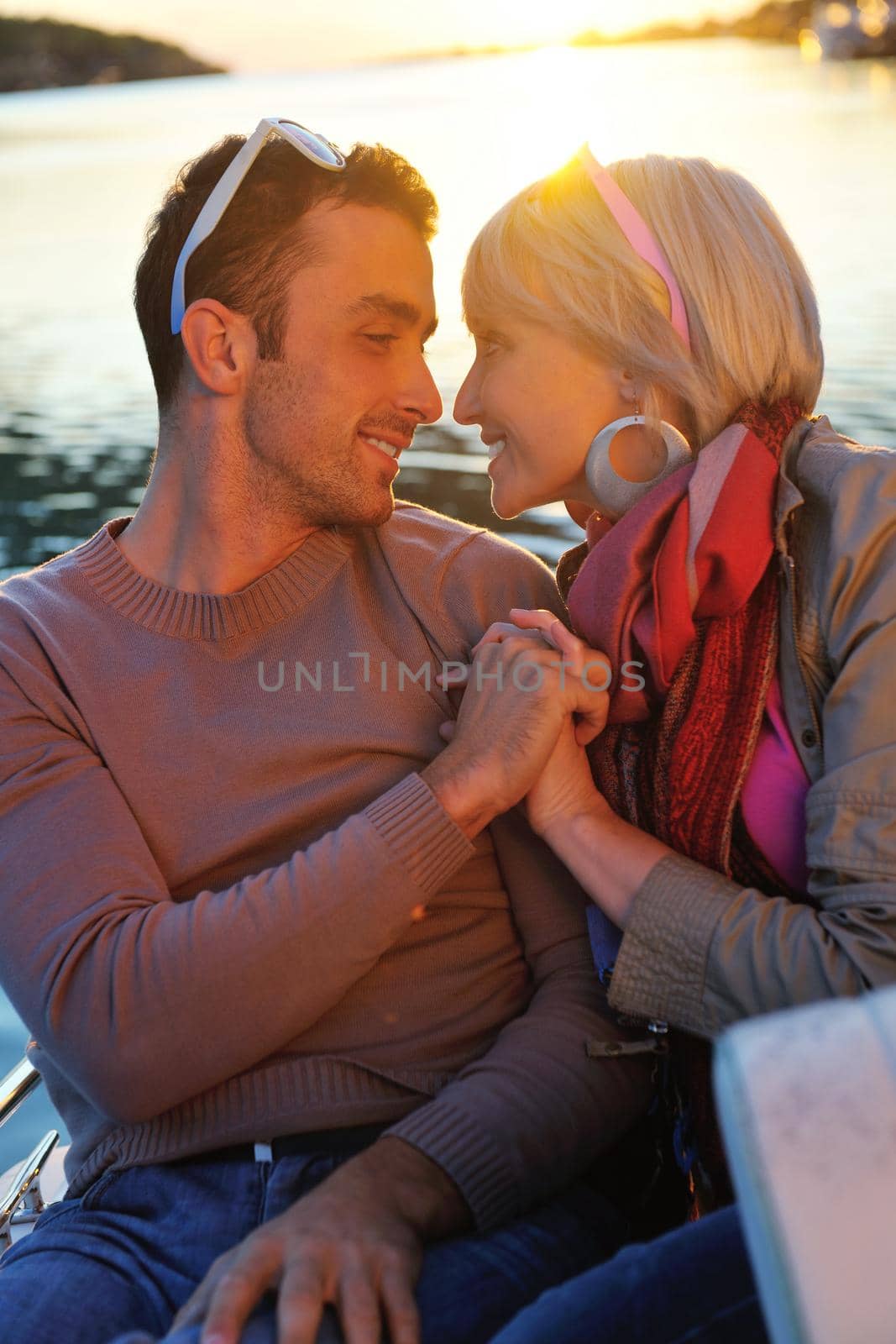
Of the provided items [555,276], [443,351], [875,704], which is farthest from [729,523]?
[443,351]

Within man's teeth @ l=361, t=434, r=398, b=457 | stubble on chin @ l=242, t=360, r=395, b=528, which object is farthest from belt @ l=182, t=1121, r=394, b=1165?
man's teeth @ l=361, t=434, r=398, b=457

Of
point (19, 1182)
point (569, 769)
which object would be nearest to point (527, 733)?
point (569, 769)

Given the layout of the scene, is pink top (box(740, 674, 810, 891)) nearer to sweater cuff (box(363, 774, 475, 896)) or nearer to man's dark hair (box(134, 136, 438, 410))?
sweater cuff (box(363, 774, 475, 896))

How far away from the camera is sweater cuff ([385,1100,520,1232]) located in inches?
64.3

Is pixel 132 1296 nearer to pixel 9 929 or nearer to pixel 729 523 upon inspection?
pixel 9 929

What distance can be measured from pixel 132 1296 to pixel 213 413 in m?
1.36

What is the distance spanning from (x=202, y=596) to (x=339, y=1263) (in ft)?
3.35

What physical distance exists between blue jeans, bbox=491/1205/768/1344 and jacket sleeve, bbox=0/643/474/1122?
0.55 m

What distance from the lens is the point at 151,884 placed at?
178 cm

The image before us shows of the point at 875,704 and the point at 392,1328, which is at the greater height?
the point at 875,704

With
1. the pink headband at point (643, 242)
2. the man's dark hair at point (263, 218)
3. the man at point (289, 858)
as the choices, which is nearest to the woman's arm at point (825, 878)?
the man at point (289, 858)

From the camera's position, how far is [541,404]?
199 cm

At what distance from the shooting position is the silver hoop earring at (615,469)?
1.86 metres

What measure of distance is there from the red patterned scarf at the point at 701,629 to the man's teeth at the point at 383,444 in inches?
21.1
